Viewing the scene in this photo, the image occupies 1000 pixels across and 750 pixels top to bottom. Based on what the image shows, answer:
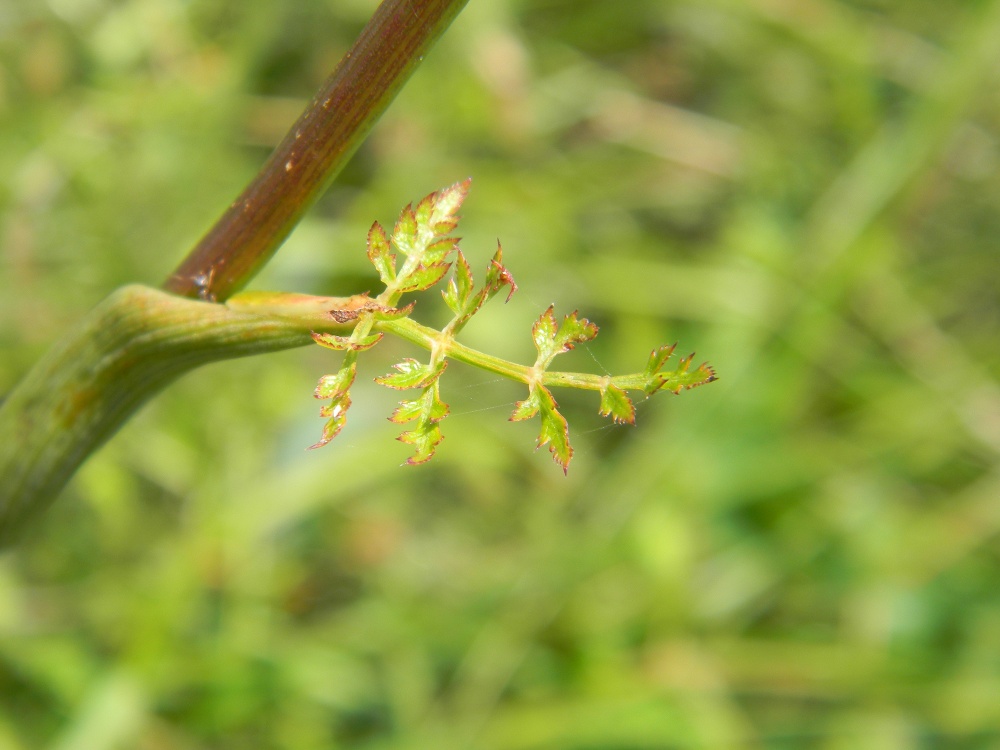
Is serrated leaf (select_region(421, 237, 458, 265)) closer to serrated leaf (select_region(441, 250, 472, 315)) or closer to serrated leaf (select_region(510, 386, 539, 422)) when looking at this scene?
serrated leaf (select_region(441, 250, 472, 315))

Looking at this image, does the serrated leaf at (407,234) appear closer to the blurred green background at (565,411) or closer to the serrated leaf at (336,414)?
the serrated leaf at (336,414)

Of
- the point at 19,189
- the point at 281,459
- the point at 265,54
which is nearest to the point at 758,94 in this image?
the point at 265,54

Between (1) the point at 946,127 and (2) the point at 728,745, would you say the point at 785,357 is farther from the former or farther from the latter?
(2) the point at 728,745

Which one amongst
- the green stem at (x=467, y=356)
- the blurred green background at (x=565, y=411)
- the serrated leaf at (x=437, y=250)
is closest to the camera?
the green stem at (x=467, y=356)

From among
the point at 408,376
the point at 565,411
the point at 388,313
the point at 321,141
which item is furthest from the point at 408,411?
the point at 565,411

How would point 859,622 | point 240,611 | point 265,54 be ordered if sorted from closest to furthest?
point 240,611, point 859,622, point 265,54

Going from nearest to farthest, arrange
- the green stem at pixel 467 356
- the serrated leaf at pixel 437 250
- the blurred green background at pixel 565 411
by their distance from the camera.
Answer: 1. the green stem at pixel 467 356
2. the serrated leaf at pixel 437 250
3. the blurred green background at pixel 565 411

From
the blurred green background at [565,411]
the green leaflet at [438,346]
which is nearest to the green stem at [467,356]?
the green leaflet at [438,346]
